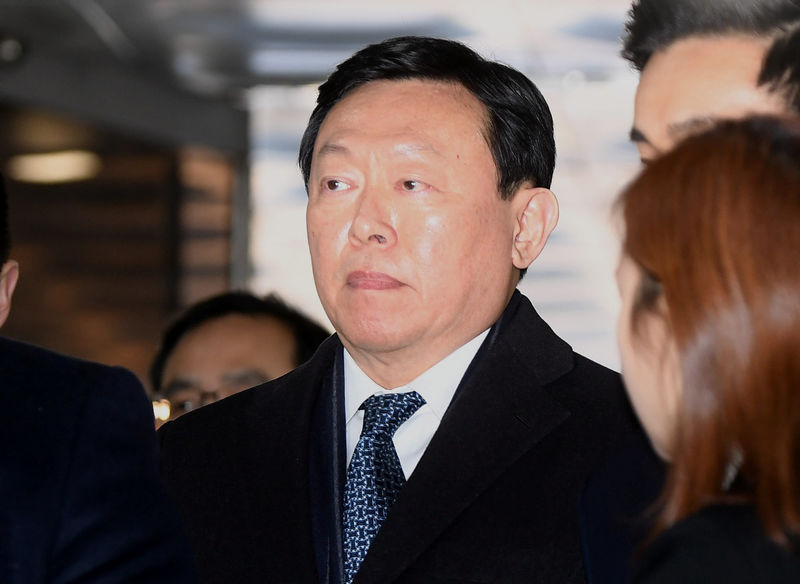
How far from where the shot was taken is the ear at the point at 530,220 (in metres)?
2.12

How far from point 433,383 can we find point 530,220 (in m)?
0.32

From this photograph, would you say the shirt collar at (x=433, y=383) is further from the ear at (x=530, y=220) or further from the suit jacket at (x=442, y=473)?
the ear at (x=530, y=220)

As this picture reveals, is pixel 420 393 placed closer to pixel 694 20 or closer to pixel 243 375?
pixel 694 20

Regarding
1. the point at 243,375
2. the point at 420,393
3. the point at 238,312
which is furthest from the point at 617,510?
the point at 238,312

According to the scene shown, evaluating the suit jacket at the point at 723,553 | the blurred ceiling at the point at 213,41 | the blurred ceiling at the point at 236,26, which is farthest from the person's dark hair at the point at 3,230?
the blurred ceiling at the point at 236,26

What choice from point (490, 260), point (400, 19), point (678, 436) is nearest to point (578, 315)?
point (400, 19)

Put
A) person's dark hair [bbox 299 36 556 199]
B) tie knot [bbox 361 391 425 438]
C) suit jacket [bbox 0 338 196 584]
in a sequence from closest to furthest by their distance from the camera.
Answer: suit jacket [bbox 0 338 196 584] < tie knot [bbox 361 391 425 438] < person's dark hair [bbox 299 36 556 199]

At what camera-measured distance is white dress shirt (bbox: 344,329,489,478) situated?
196 cm

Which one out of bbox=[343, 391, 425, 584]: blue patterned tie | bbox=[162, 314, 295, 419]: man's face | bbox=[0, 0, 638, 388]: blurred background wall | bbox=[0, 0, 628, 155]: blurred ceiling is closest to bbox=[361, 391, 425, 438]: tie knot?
bbox=[343, 391, 425, 584]: blue patterned tie

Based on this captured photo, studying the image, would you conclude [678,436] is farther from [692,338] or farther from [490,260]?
[490,260]

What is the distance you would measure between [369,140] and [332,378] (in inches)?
14.4

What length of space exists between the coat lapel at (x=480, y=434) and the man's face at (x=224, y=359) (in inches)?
48.6

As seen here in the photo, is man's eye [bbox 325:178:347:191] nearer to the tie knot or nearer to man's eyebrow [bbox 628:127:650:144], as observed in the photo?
the tie knot

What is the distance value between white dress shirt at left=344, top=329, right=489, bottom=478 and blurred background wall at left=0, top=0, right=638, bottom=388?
2604mm
